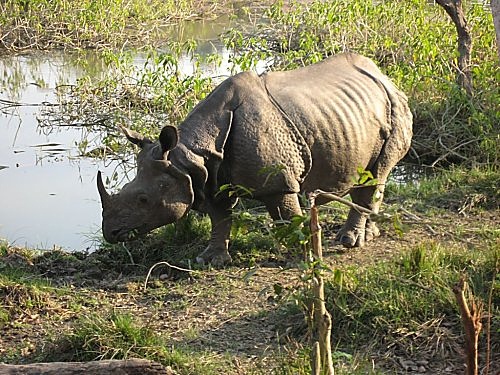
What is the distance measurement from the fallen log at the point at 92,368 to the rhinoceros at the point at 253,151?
88.9 inches

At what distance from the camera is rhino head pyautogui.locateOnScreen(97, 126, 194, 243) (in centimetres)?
653

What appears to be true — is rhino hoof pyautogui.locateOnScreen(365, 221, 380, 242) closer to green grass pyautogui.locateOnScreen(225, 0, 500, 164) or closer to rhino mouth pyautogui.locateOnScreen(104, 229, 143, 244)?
rhino mouth pyautogui.locateOnScreen(104, 229, 143, 244)

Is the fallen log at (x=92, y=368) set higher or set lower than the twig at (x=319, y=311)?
lower

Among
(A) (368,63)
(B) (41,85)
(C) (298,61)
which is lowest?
(B) (41,85)

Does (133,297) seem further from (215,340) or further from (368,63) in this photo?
(368,63)

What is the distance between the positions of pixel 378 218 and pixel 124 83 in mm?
9483

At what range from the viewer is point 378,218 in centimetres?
348

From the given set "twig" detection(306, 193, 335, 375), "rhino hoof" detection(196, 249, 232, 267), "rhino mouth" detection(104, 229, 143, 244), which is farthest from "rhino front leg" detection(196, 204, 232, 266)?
"twig" detection(306, 193, 335, 375)

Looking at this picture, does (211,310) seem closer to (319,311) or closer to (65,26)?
(319,311)

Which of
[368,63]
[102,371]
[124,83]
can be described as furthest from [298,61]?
[102,371]

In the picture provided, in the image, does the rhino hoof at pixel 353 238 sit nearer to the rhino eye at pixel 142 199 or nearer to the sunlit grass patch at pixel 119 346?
the rhino eye at pixel 142 199

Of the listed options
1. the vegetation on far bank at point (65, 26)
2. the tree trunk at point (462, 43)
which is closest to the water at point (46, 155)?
the vegetation on far bank at point (65, 26)

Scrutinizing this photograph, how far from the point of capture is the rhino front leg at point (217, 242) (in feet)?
22.7

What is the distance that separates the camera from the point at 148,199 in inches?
258
